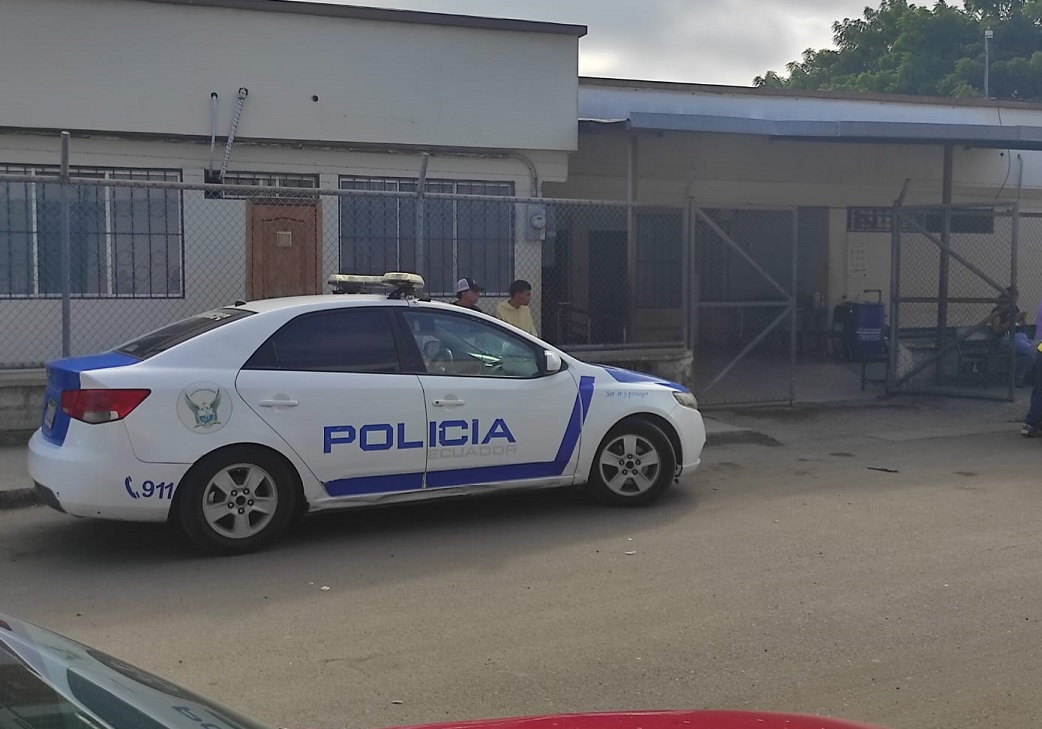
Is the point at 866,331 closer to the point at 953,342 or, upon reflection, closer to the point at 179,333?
the point at 953,342

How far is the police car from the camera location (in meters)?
6.18

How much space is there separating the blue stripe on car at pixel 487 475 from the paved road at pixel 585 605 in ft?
1.14

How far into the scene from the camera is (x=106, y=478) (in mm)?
6102

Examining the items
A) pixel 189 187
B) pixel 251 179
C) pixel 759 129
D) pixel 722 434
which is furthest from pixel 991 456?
pixel 251 179

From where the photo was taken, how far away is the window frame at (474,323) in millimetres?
7001

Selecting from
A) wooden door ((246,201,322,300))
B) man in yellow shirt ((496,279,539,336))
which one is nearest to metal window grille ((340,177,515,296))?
wooden door ((246,201,322,300))

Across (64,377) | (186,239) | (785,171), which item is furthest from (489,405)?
(785,171)

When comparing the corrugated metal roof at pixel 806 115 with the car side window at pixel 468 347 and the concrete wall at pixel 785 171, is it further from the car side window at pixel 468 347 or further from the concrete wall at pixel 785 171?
the car side window at pixel 468 347

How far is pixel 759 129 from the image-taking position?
1322 cm

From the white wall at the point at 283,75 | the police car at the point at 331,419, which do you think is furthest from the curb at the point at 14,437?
the white wall at the point at 283,75

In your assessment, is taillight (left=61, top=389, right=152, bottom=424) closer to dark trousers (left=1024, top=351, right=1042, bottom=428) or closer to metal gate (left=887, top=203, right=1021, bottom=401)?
dark trousers (left=1024, top=351, right=1042, bottom=428)

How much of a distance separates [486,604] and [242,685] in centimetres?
147

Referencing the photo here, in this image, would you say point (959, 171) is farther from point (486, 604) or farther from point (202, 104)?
point (486, 604)

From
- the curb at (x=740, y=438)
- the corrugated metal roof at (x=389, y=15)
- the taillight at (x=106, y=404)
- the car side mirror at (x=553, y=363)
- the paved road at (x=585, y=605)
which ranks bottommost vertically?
the paved road at (x=585, y=605)
